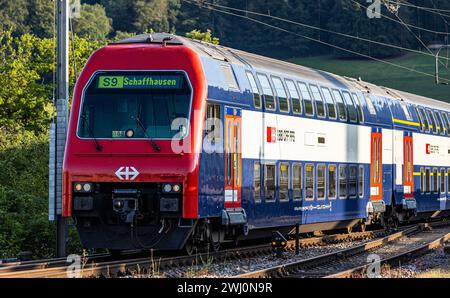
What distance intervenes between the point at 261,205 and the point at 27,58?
85.3ft

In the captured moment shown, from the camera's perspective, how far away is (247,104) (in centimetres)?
2139

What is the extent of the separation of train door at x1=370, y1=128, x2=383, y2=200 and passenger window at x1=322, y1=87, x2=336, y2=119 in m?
3.36

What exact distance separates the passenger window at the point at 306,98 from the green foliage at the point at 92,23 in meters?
87.4

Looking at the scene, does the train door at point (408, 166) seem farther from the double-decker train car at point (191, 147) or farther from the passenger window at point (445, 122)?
the double-decker train car at point (191, 147)

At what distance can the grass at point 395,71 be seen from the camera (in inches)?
4225

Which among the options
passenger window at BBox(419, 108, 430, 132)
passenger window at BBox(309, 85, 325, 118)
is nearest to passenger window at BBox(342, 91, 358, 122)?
passenger window at BBox(309, 85, 325, 118)

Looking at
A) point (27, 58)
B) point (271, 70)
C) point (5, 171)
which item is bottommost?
point (5, 171)

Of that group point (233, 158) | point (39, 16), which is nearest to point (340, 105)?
Answer: point (233, 158)

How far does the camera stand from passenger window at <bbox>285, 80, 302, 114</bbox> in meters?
24.0

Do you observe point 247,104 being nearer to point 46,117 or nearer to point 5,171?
point 5,171

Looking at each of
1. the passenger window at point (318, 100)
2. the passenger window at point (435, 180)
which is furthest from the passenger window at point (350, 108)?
the passenger window at point (435, 180)

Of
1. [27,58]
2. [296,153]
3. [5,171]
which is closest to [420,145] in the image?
[296,153]
